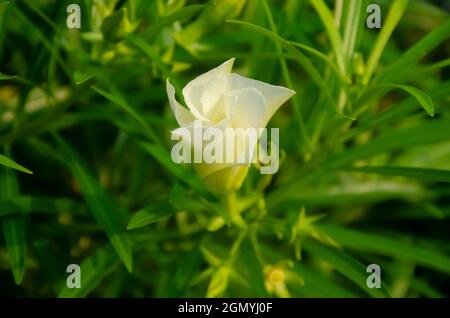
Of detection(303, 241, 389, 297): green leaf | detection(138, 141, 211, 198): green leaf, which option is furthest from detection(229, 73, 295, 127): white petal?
detection(303, 241, 389, 297): green leaf

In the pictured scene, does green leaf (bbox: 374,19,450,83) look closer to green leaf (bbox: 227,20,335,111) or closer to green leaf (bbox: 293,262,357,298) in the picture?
green leaf (bbox: 227,20,335,111)

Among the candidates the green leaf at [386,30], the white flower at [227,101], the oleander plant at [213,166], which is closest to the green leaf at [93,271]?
the oleander plant at [213,166]

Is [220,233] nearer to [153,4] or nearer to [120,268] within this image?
[120,268]

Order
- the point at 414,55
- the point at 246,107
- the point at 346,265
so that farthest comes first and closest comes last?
the point at 346,265, the point at 414,55, the point at 246,107

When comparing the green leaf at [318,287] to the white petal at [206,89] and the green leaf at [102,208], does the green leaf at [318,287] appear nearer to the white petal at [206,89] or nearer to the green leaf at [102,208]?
the green leaf at [102,208]

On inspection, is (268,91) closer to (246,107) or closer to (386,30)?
(246,107)

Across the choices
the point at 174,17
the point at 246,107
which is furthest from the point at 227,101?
the point at 174,17

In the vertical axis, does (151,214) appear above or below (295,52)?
below
